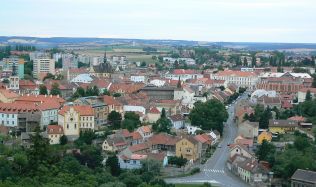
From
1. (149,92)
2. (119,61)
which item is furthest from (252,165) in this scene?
(119,61)

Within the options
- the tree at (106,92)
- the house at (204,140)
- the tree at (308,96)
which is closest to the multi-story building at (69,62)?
the tree at (106,92)

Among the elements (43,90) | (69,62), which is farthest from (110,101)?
(69,62)

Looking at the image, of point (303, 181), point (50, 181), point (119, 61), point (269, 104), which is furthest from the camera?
point (119, 61)

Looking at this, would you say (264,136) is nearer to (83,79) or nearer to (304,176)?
(304,176)

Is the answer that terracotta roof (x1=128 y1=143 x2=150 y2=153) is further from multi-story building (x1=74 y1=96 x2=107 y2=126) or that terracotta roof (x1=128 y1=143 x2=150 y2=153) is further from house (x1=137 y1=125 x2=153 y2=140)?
multi-story building (x1=74 y1=96 x2=107 y2=126)

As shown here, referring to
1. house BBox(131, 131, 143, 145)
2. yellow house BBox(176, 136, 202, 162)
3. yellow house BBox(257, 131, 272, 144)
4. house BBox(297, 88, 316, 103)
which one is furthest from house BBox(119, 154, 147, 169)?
house BBox(297, 88, 316, 103)

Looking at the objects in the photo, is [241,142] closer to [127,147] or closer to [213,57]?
[127,147]
